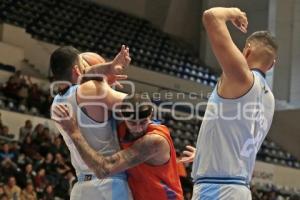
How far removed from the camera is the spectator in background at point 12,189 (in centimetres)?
852

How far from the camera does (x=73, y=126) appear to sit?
3.02 metres

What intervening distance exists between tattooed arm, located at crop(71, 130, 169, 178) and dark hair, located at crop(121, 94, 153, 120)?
14 cm

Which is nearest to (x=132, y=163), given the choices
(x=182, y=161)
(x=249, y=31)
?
(x=182, y=161)

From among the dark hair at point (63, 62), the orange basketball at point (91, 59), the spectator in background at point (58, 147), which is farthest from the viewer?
the spectator in background at point (58, 147)

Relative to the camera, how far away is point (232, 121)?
2.92m

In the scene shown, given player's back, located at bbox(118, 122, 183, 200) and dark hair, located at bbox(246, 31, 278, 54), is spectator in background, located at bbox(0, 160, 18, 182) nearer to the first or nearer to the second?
player's back, located at bbox(118, 122, 183, 200)

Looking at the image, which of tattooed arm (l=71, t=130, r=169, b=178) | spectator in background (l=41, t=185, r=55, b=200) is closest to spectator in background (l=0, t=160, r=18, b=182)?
spectator in background (l=41, t=185, r=55, b=200)

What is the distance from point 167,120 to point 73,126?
12.6 metres

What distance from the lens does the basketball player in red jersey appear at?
2984mm

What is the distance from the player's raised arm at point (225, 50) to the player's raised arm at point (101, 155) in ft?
1.82

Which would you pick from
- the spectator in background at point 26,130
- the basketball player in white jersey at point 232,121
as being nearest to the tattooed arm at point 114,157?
the basketball player in white jersey at point 232,121

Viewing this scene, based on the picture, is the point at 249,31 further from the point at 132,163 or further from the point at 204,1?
the point at 132,163

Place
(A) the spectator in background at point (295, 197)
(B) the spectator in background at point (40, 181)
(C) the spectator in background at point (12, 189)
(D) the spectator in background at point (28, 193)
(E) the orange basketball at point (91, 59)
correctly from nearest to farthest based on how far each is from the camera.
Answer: (E) the orange basketball at point (91, 59)
(C) the spectator in background at point (12, 189)
(D) the spectator in background at point (28, 193)
(B) the spectator in background at point (40, 181)
(A) the spectator in background at point (295, 197)

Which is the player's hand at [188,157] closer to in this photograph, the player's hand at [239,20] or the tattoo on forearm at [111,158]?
the tattoo on forearm at [111,158]
